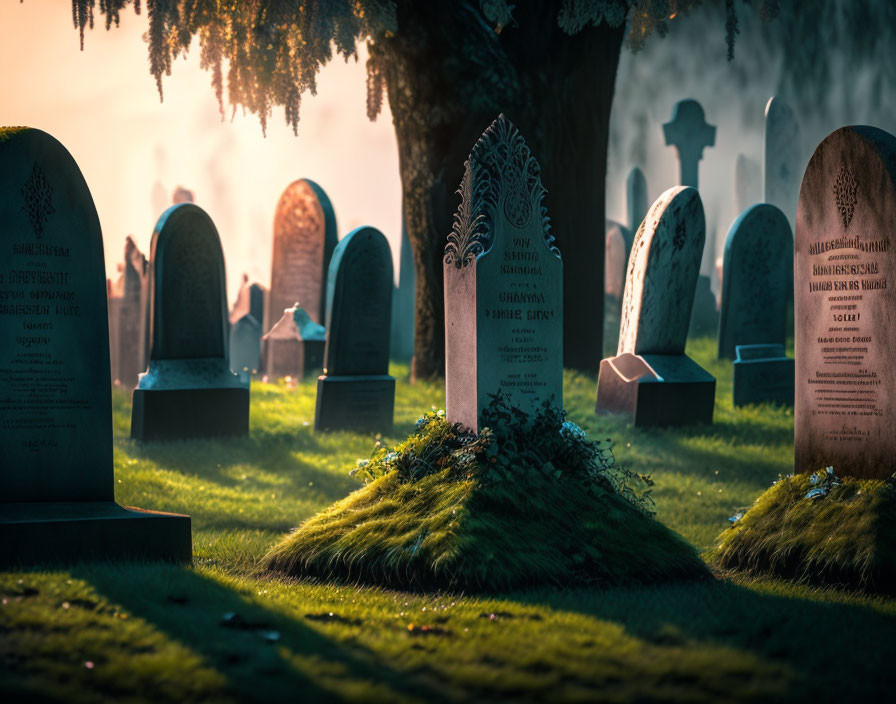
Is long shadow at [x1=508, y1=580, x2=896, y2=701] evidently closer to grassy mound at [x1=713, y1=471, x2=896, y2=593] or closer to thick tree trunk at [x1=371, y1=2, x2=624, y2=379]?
grassy mound at [x1=713, y1=471, x2=896, y2=593]

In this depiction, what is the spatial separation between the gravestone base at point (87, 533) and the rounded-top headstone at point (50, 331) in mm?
163

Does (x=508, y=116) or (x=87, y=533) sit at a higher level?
(x=508, y=116)

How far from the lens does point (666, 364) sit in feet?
42.2

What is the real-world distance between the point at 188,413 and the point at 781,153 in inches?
762

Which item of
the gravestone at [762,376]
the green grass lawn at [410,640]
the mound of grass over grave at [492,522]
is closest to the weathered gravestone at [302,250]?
the gravestone at [762,376]

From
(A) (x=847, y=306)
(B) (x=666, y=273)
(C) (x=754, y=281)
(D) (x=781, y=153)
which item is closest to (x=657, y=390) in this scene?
(B) (x=666, y=273)

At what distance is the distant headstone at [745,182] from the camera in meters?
43.5

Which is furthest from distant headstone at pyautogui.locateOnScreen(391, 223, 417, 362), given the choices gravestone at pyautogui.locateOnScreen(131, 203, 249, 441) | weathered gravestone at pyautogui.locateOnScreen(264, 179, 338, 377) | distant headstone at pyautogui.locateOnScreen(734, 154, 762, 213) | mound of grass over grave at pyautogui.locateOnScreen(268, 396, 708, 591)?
distant headstone at pyautogui.locateOnScreen(734, 154, 762, 213)

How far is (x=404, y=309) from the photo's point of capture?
948 inches

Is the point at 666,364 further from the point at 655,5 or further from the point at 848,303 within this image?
the point at 848,303

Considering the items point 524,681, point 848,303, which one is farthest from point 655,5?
point 524,681

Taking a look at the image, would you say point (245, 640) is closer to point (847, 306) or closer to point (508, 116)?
point (847, 306)

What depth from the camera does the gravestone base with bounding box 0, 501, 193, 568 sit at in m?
6.02

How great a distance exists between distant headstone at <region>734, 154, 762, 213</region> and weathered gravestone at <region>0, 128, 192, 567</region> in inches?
1566
